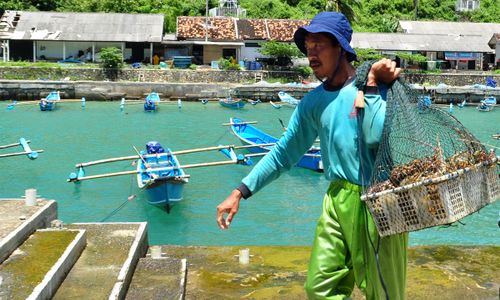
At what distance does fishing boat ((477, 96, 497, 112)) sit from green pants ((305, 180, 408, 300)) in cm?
3370

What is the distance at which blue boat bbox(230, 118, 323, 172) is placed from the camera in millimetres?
16359

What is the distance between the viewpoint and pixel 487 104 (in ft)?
114

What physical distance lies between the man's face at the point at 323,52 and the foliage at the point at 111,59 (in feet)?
109

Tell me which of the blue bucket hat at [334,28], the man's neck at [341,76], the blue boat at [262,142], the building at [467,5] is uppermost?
the building at [467,5]

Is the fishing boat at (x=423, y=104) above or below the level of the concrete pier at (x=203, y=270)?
above

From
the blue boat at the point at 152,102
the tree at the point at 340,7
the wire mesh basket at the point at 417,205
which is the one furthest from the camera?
the blue boat at the point at 152,102

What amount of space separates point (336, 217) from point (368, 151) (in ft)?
1.04

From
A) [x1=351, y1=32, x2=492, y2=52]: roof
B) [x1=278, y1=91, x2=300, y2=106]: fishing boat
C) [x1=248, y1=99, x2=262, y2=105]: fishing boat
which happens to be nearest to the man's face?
[x1=278, y1=91, x2=300, y2=106]: fishing boat

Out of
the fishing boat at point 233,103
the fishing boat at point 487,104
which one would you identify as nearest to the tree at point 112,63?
the fishing boat at point 233,103

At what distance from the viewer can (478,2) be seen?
188 ft

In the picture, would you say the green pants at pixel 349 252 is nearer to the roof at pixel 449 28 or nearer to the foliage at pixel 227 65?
the foliage at pixel 227 65

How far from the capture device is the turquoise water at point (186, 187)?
1133 cm

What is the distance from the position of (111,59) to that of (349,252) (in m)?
33.9

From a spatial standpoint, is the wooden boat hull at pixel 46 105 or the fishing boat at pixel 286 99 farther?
the fishing boat at pixel 286 99
